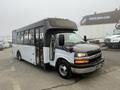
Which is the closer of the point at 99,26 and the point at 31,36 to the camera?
the point at 31,36

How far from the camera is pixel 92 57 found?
4992 millimetres

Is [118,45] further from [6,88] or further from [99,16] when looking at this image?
[99,16]

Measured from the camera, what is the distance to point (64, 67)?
535 cm

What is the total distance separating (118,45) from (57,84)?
447 inches

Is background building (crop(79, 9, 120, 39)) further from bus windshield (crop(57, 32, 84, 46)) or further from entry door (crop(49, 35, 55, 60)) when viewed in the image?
entry door (crop(49, 35, 55, 60))

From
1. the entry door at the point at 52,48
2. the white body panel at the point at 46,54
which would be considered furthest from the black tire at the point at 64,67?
the white body panel at the point at 46,54

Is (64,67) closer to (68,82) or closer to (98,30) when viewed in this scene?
(68,82)

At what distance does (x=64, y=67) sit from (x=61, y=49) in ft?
2.43

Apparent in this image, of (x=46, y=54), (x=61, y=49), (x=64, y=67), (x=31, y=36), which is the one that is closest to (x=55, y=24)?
(x=61, y=49)

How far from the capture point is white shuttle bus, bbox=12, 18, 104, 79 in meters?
4.84

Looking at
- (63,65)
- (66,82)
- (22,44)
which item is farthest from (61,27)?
(22,44)

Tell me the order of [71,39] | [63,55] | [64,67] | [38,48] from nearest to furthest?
[63,55] → [64,67] → [71,39] → [38,48]

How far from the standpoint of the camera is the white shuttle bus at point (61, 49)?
4836 millimetres

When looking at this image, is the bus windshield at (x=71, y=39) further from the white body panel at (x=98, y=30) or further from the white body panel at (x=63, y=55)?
the white body panel at (x=98, y=30)
